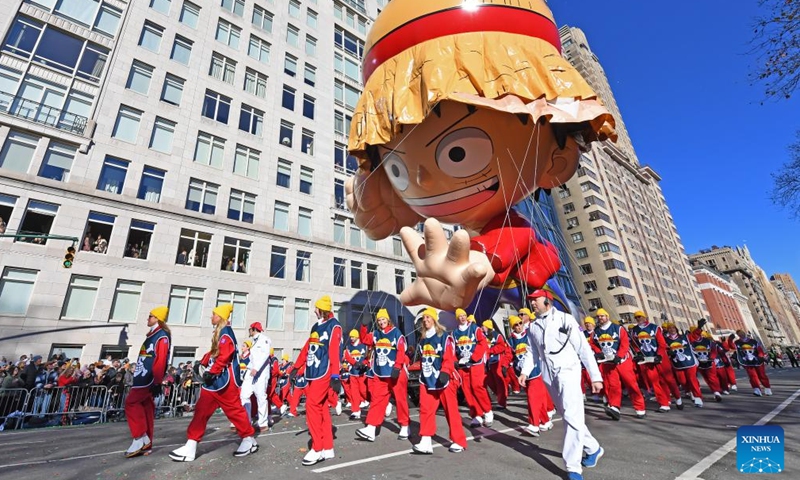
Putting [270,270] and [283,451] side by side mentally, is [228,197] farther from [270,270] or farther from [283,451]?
[283,451]

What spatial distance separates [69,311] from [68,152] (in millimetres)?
7105

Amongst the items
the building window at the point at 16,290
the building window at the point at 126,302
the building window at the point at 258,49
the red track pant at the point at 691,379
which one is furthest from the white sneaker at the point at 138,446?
the building window at the point at 258,49

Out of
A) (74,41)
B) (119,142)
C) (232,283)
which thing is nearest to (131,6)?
(74,41)

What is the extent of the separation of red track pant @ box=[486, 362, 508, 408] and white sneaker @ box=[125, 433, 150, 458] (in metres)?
7.51

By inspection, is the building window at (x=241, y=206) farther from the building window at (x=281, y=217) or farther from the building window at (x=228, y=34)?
the building window at (x=228, y=34)

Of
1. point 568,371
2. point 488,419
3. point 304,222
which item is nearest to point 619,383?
point 488,419

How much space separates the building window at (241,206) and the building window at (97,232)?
5.35 meters

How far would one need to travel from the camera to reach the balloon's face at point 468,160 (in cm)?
512

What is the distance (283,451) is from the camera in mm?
5316

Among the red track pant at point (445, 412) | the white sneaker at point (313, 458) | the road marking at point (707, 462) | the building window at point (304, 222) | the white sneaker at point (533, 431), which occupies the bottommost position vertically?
the road marking at point (707, 462)

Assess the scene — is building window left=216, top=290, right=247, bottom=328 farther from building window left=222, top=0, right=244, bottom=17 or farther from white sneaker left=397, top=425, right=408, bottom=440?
building window left=222, top=0, right=244, bottom=17

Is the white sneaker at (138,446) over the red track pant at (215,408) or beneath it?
beneath

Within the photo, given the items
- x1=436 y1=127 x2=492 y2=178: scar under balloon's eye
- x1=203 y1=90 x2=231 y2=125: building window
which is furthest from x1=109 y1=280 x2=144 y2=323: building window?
x1=436 y1=127 x2=492 y2=178: scar under balloon's eye

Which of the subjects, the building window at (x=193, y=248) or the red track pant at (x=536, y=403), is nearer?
A: the red track pant at (x=536, y=403)
